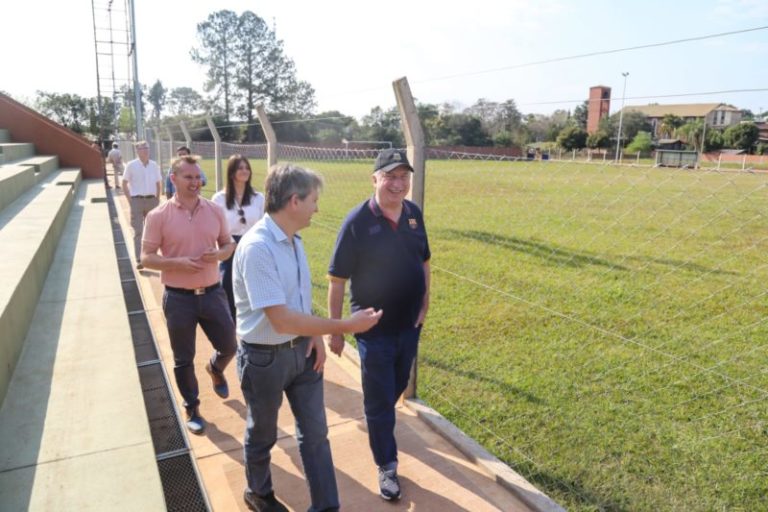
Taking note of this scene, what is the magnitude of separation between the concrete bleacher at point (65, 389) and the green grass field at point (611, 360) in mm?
2042

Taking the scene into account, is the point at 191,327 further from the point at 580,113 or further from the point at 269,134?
the point at 580,113

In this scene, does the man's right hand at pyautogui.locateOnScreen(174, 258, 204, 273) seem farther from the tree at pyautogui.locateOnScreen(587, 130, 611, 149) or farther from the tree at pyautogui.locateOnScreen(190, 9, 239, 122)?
the tree at pyautogui.locateOnScreen(190, 9, 239, 122)

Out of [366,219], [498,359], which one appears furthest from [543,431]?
[366,219]

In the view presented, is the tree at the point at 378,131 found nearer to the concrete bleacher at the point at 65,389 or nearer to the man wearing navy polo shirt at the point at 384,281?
the concrete bleacher at the point at 65,389

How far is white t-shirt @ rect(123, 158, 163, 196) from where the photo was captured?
7.28 meters

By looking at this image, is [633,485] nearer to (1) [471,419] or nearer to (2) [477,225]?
(1) [471,419]

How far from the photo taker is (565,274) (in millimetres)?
7418

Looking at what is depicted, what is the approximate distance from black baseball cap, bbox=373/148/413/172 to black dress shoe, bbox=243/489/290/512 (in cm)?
167

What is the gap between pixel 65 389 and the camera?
295 cm

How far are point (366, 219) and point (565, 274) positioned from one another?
17.6 ft

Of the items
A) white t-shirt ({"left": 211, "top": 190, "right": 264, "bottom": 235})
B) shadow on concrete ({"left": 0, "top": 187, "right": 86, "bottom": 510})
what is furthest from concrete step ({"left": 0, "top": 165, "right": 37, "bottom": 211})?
white t-shirt ({"left": 211, "top": 190, "right": 264, "bottom": 235})

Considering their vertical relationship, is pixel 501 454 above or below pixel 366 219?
below

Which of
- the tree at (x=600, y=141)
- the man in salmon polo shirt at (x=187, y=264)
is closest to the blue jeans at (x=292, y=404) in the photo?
the man in salmon polo shirt at (x=187, y=264)

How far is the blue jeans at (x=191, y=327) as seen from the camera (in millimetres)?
3271
